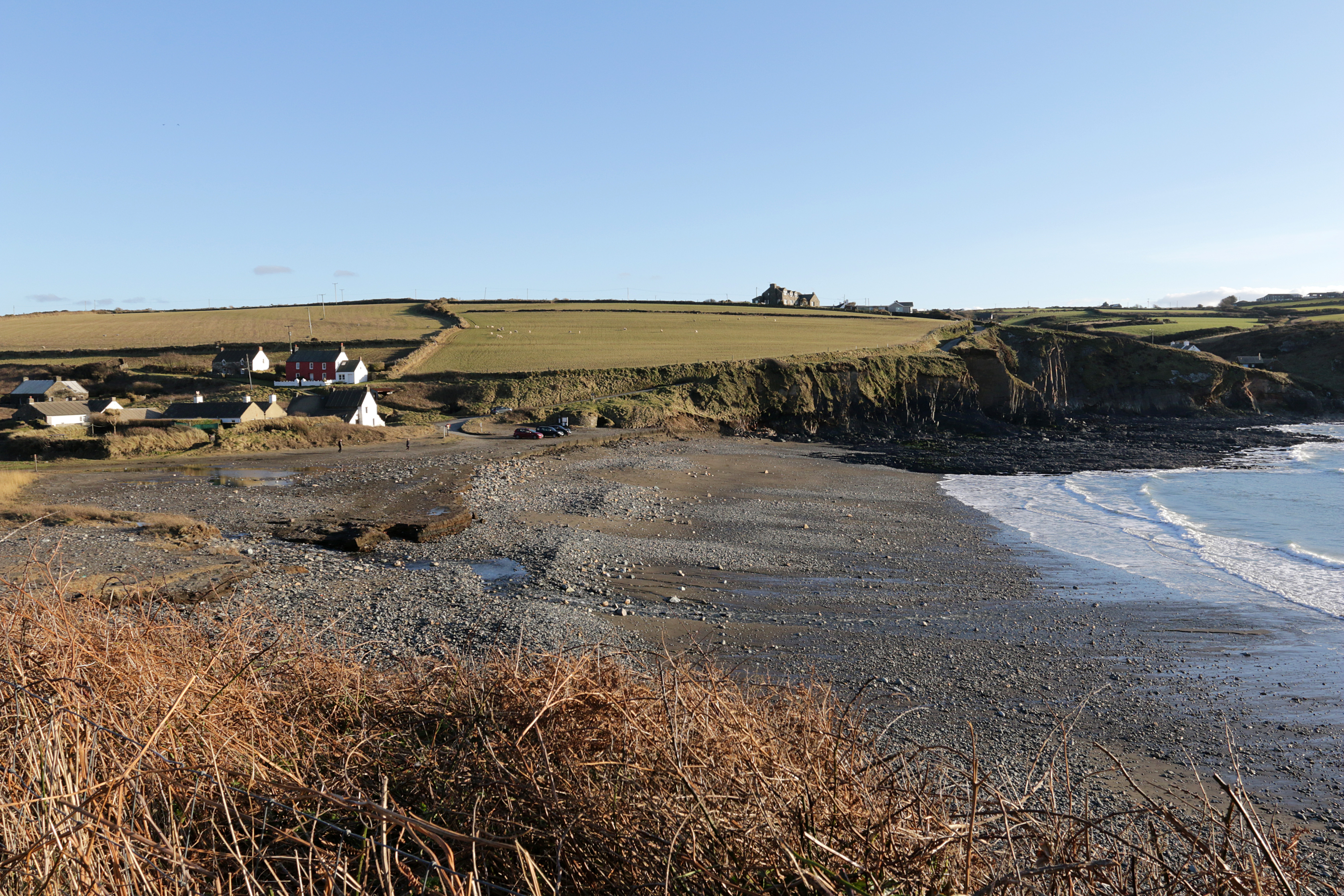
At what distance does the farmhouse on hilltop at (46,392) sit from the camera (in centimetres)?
5603

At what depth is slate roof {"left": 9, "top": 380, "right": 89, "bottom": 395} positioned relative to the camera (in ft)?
187

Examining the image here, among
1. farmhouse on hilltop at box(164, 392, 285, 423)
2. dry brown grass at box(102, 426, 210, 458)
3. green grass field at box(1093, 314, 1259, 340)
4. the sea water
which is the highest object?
green grass field at box(1093, 314, 1259, 340)

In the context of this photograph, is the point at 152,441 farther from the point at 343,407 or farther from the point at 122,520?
the point at 122,520

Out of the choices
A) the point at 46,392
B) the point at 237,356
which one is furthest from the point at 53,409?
the point at 237,356

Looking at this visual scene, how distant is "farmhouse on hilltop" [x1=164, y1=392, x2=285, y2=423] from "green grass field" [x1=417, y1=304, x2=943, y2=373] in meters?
19.7

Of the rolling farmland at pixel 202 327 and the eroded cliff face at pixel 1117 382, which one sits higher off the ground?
the rolling farmland at pixel 202 327

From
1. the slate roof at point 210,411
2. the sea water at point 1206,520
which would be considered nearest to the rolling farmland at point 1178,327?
the sea water at point 1206,520

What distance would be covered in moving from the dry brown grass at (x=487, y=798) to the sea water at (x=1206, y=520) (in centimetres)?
2044

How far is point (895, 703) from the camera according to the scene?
1266cm

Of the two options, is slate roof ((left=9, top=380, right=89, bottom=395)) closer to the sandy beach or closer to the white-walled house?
the white-walled house

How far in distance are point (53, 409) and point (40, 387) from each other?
14165 millimetres

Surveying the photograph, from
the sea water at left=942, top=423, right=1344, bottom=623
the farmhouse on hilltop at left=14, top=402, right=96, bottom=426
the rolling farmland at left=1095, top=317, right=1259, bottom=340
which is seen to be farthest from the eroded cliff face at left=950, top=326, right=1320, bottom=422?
the farmhouse on hilltop at left=14, top=402, right=96, bottom=426

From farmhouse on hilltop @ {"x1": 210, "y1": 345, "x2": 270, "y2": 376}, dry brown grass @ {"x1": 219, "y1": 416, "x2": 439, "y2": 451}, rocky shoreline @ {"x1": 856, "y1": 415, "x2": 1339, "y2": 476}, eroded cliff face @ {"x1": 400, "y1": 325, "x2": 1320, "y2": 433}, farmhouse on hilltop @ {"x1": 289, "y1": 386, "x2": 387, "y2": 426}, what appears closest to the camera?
dry brown grass @ {"x1": 219, "y1": 416, "x2": 439, "y2": 451}

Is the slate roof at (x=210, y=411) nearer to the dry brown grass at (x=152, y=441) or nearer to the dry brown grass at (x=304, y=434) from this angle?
the dry brown grass at (x=304, y=434)
